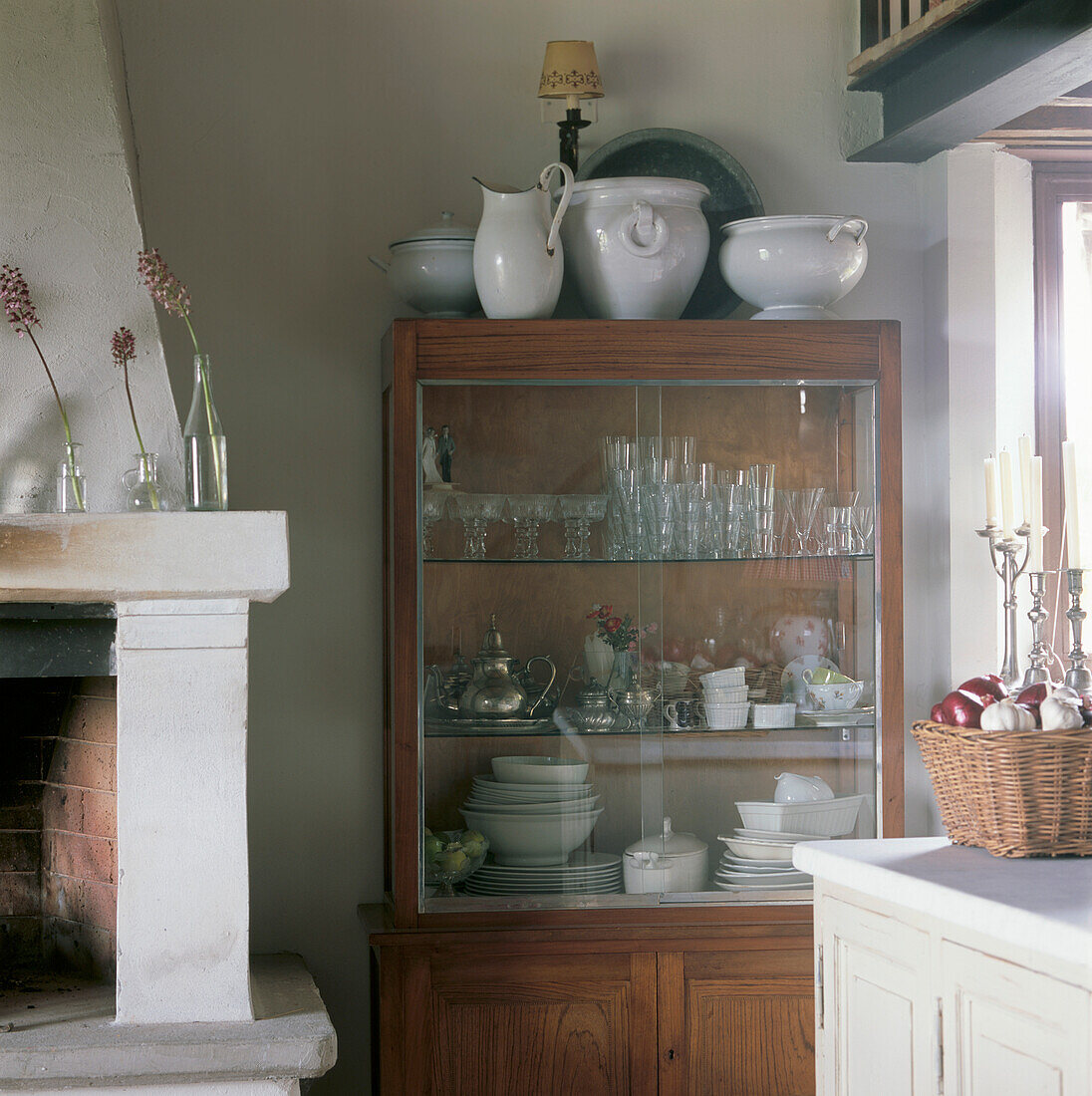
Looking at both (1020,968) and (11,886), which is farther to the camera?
(11,886)

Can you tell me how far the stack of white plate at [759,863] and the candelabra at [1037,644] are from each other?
0.62m

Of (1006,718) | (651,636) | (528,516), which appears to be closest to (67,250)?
(528,516)

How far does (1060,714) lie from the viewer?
1713mm

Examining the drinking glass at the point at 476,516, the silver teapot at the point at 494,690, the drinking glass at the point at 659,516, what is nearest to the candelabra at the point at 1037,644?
the drinking glass at the point at 659,516

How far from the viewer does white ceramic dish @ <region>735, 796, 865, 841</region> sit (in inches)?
104

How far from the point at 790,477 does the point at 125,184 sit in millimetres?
1429

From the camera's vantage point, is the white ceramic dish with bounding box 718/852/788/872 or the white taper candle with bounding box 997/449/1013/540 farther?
the white ceramic dish with bounding box 718/852/788/872

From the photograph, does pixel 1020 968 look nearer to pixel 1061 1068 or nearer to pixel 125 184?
pixel 1061 1068

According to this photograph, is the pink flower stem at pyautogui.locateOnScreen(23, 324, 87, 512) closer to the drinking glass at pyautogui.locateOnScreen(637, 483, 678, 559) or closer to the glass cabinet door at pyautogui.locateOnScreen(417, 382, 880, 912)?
the glass cabinet door at pyautogui.locateOnScreen(417, 382, 880, 912)

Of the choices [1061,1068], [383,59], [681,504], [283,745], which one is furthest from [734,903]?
[383,59]

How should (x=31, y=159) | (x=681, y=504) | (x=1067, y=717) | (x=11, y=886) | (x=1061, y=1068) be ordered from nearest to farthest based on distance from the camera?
(x=1061, y=1068) → (x=1067, y=717) → (x=31, y=159) → (x=11, y=886) → (x=681, y=504)

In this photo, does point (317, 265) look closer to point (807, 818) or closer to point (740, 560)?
point (740, 560)

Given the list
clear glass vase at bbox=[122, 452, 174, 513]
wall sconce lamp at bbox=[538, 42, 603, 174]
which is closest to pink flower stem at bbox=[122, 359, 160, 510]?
clear glass vase at bbox=[122, 452, 174, 513]

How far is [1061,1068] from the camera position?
138 cm
